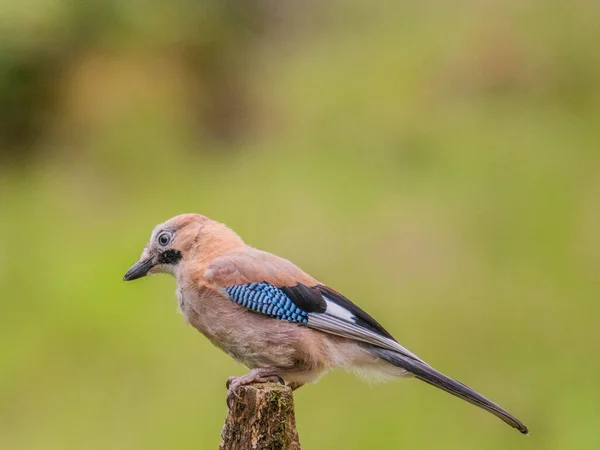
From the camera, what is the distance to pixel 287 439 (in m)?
2.45

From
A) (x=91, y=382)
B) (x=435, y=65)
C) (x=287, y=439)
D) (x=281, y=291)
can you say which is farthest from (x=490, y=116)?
(x=287, y=439)

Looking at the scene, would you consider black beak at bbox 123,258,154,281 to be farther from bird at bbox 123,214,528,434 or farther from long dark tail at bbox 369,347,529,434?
long dark tail at bbox 369,347,529,434

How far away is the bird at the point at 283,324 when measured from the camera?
9.14ft

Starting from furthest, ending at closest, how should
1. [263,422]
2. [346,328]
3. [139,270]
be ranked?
1. [139,270]
2. [346,328]
3. [263,422]

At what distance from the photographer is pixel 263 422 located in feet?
8.04

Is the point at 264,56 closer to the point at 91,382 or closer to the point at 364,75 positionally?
the point at 364,75

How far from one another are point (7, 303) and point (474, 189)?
3.29 metres

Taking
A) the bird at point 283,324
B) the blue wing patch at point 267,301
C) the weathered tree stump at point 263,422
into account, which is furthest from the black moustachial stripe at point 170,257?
the weathered tree stump at point 263,422

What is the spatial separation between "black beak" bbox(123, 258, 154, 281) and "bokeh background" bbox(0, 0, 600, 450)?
2.14 metres

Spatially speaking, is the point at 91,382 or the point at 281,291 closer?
the point at 281,291

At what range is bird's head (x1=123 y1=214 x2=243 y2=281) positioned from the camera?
3.04 metres

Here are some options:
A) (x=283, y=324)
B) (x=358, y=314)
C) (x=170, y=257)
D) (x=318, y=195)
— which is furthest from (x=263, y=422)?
(x=318, y=195)

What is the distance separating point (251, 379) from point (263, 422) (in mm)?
257

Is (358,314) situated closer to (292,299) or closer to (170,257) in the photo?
(292,299)
